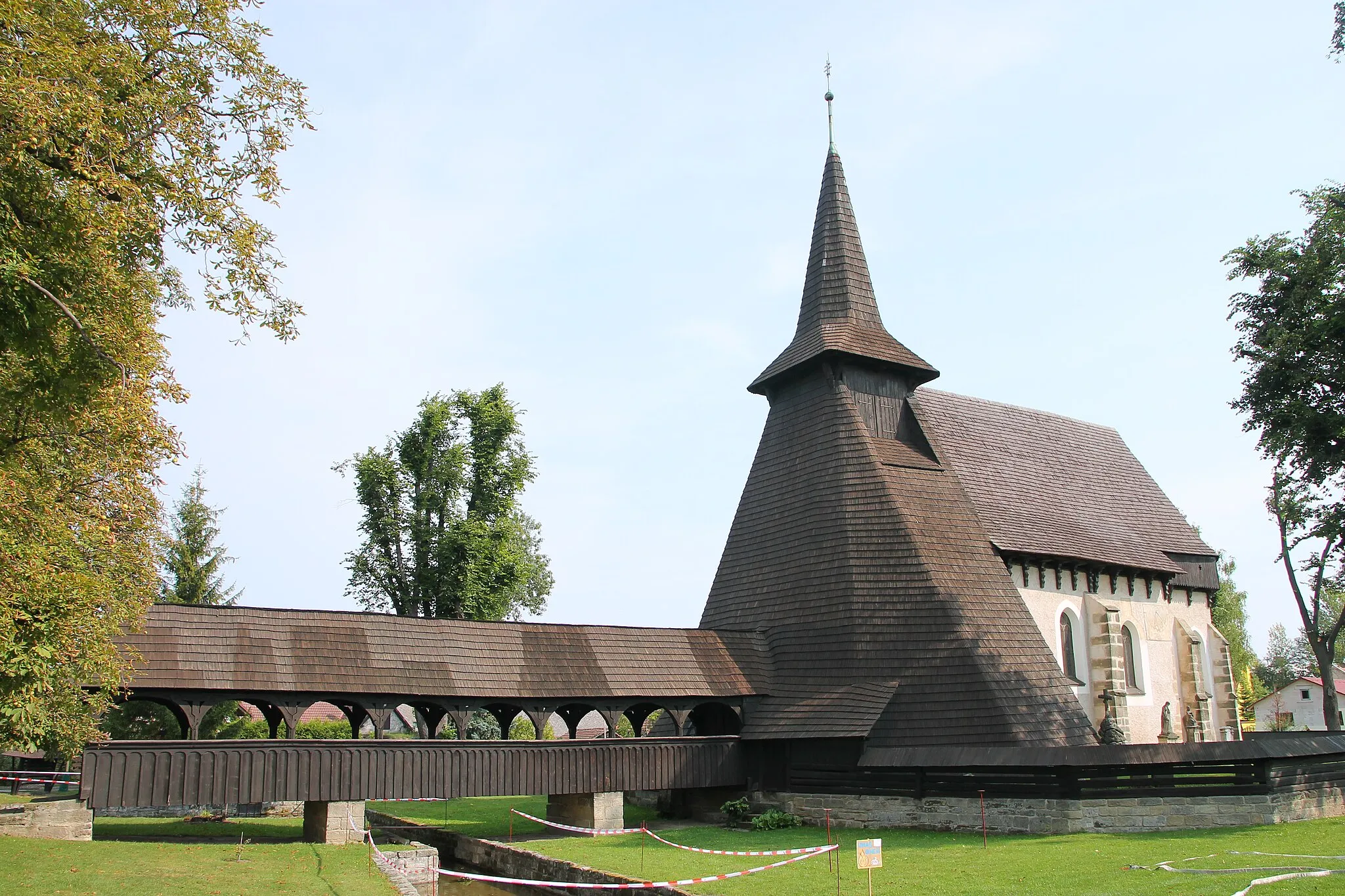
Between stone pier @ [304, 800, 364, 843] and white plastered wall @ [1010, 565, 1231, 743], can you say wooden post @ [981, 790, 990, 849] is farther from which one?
stone pier @ [304, 800, 364, 843]

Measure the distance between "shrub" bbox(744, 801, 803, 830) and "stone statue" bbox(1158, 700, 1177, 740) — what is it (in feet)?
43.9

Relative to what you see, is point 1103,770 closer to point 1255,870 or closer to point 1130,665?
point 1255,870

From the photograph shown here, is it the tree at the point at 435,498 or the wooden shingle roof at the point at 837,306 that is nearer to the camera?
the wooden shingle roof at the point at 837,306

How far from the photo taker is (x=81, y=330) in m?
9.02

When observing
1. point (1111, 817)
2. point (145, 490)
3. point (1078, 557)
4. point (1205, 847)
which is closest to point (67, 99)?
point (145, 490)

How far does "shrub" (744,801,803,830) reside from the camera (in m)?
A: 19.9

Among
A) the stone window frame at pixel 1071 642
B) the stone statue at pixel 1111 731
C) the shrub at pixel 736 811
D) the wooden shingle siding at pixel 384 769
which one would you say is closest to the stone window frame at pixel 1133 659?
the stone window frame at pixel 1071 642

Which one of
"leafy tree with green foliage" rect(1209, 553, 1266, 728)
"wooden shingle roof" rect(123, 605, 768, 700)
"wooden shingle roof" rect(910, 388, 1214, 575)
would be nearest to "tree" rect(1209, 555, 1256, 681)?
"leafy tree with green foliage" rect(1209, 553, 1266, 728)

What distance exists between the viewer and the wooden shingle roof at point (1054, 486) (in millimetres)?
26344

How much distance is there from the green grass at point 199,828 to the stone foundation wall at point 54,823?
1429 millimetres

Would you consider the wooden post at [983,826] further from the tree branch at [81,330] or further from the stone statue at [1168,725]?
the tree branch at [81,330]

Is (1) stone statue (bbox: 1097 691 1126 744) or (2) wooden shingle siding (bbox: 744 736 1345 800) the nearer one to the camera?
(2) wooden shingle siding (bbox: 744 736 1345 800)

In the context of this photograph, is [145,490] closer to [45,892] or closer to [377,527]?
[45,892]

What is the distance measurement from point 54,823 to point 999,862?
1505cm
